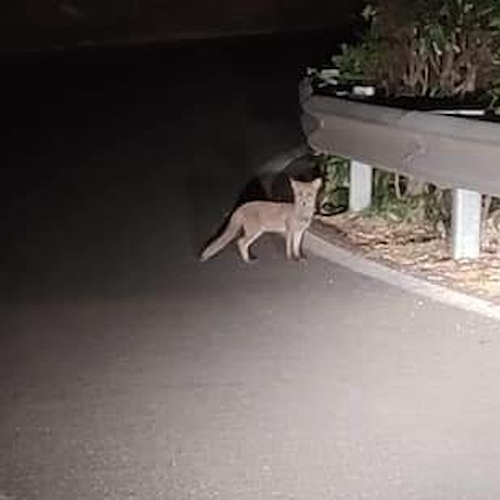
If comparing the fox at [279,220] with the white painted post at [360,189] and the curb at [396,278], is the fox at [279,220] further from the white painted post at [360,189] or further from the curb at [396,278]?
the white painted post at [360,189]

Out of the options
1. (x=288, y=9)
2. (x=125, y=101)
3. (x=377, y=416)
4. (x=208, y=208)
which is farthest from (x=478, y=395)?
(x=288, y=9)

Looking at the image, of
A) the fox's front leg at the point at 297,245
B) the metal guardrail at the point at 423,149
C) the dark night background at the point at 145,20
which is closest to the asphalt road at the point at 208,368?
the fox's front leg at the point at 297,245

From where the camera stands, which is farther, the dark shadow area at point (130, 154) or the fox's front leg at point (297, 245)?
the dark shadow area at point (130, 154)

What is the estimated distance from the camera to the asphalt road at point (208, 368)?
6.21m

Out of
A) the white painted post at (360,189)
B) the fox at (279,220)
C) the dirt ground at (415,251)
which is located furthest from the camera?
the white painted post at (360,189)

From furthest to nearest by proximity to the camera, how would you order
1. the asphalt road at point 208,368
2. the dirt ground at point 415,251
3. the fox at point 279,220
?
the fox at point 279,220, the dirt ground at point 415,251, the asphalt road at point 208,368

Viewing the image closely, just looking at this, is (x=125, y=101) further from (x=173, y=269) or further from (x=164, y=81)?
(x=173, y=269)

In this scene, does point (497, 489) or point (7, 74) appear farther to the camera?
point (7, 74)

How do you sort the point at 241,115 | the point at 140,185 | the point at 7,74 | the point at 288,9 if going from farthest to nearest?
1. the point at 288,9
2. the point at 7,74
3. the point at 241,115
4. the point at 140,185

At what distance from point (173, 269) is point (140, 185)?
3617mm

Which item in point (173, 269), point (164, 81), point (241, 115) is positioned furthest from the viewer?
point (164, 81)

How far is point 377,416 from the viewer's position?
271 inches

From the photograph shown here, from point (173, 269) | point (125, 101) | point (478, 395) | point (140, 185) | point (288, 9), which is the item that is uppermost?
point (478, 395)

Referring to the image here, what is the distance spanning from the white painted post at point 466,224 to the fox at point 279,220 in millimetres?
1022
